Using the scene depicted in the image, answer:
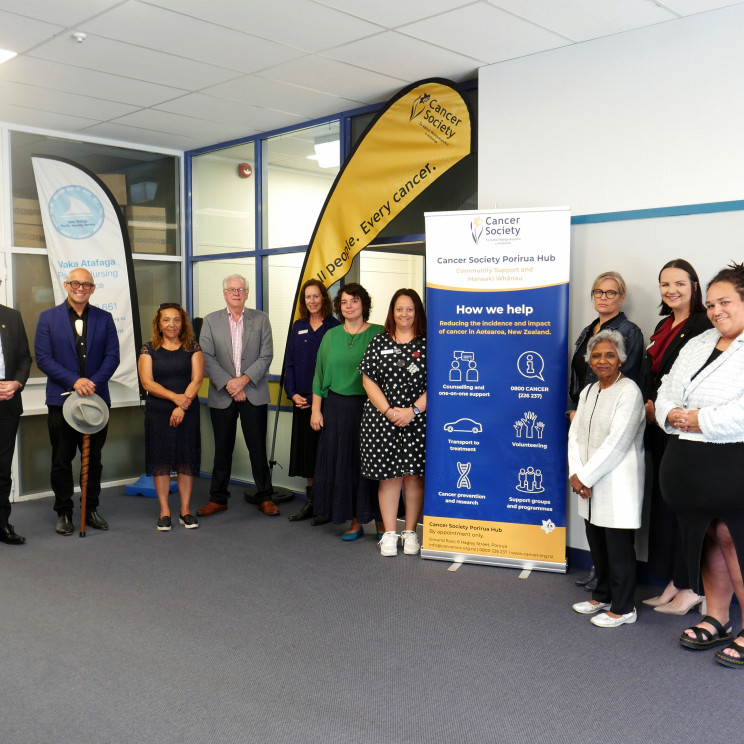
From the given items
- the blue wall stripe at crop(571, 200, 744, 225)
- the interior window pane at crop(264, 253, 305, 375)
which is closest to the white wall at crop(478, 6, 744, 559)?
the blue wall stripe at crop(571, 200, 744, 225)

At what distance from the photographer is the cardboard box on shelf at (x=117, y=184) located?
6.35 meters

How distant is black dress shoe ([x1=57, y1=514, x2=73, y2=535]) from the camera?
194 inches

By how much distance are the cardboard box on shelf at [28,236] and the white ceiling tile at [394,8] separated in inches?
134

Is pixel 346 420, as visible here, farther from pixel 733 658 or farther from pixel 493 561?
pixel 733 658

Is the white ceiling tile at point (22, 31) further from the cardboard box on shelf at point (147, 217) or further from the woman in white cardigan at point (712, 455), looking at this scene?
the woman in white cardigan at point (712, 455)

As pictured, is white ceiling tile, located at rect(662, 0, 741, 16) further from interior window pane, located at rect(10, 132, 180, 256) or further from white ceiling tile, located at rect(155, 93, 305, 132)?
interior window pane, located at rect(10, 132, 180, 256)

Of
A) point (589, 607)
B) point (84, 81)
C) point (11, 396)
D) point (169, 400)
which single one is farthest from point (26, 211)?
point (589, 607)

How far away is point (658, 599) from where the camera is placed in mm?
3746

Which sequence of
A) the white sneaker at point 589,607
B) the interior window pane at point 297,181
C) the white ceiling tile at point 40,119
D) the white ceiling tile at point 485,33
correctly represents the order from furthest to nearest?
the interior window pane at point 297,181
the white ceiling tile at point 40,119
the white ceiling tile at point 485,33
the white sneaker at point 589,607

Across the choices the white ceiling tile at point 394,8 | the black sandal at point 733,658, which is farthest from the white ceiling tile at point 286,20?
the black sandal at point 733,658

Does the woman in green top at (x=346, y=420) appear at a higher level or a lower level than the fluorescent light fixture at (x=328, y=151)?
lower

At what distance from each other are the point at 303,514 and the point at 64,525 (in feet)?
5.14

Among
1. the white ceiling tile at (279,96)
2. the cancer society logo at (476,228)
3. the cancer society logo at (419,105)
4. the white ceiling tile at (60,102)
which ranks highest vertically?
the white ceiling tile at (279,96)

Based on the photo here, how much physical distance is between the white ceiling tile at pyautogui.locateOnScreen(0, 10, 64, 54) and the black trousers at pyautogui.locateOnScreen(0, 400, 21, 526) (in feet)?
6.72
